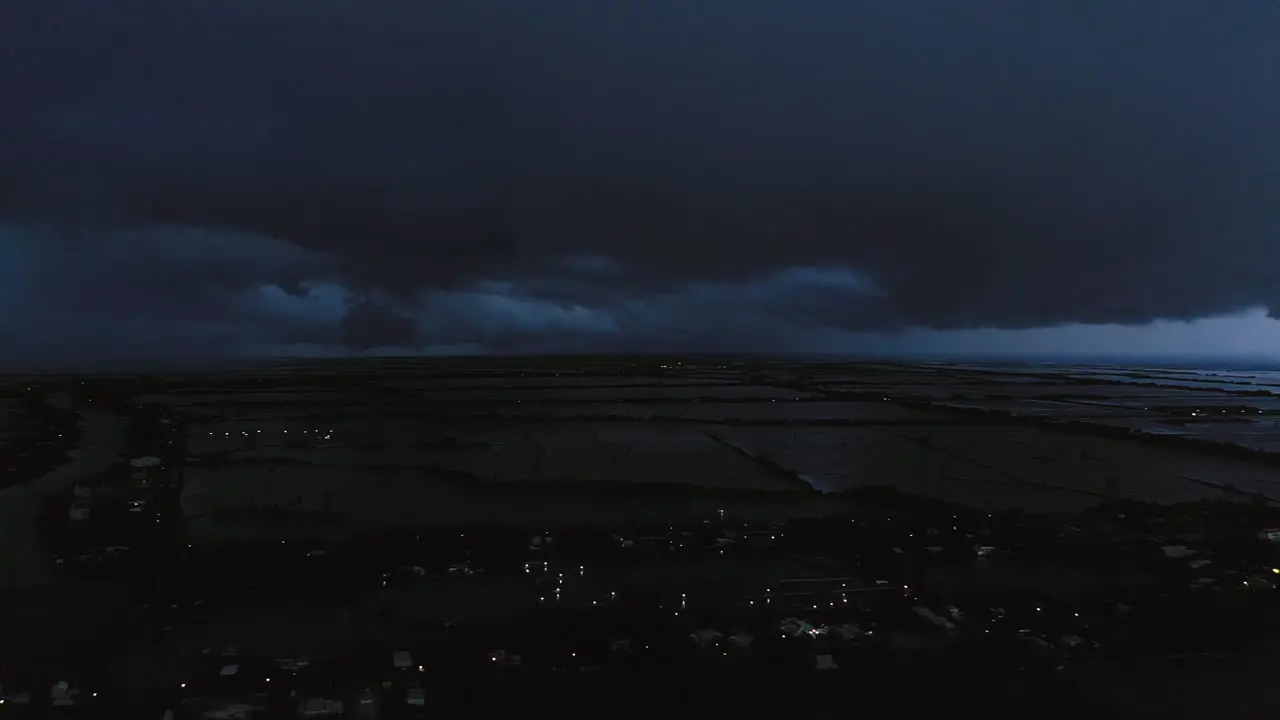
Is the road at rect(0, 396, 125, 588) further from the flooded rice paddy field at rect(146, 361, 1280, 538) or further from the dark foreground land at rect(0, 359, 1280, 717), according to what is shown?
the flooded rice paddy field at rect(146, 361, 1280, 538)

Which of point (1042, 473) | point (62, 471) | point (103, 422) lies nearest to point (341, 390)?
point (103, 422)

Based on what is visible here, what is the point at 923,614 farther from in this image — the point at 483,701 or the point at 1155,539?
the point at 1155,539

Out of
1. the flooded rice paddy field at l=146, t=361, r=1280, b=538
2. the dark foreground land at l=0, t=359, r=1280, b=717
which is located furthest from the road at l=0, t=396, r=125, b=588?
the flooded rice paddy field at l=146, t=361, r=1280, b=538

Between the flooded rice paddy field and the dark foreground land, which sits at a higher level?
the flooded rice paddy field

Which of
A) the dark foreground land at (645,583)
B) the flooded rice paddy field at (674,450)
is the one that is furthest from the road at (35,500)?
the flooded rice paddy field at (674,450)

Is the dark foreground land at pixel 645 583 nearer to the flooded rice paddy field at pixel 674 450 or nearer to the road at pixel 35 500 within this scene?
the flooded rice paddy field at pixel 674 450

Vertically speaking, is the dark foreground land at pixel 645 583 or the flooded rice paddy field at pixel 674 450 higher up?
the flooded rice paddy field at pixel 674 450
